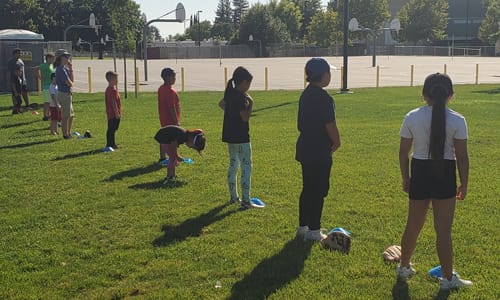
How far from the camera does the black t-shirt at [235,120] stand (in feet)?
21.2

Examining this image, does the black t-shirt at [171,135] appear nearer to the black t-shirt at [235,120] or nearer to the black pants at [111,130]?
the black t-shirt at [235,120]

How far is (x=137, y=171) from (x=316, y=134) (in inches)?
169

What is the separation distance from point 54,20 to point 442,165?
10145 centimetres

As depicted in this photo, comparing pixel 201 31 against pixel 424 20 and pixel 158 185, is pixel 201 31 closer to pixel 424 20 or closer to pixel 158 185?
pixel 424 20

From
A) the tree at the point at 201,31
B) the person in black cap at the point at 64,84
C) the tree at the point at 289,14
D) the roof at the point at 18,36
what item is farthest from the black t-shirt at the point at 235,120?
the tree at the point at 201,31

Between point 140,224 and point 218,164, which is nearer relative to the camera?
point 140,224

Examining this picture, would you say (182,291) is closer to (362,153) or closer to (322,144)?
(322,144)

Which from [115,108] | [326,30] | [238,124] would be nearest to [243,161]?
[238,124]

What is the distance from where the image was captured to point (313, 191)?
544 cm

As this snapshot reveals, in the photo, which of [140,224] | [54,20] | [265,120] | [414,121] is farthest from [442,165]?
[54,20]

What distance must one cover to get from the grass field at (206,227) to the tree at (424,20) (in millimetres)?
86406

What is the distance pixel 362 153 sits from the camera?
1022cm

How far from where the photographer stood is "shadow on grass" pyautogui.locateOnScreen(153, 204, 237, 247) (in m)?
5.61

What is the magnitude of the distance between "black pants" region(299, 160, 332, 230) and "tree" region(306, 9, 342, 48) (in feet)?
252
